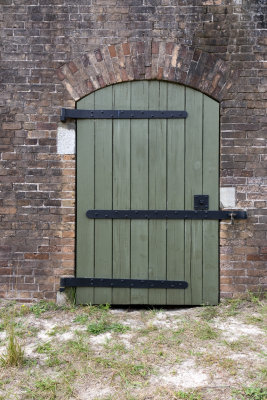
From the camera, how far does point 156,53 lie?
350 centimetres

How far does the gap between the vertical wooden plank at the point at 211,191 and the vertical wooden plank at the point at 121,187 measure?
787 mm

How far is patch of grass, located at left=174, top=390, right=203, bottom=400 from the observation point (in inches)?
85.6

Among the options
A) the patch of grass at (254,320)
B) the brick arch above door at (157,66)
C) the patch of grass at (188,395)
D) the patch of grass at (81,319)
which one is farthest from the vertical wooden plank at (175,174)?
the patch of grass at (188,395)

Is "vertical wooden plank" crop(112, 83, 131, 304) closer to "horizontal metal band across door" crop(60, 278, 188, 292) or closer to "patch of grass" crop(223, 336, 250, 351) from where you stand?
"horizontal metal band across door" crop(60, 278, 188, 292)

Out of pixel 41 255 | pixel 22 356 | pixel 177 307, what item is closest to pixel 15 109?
pixel 41 255

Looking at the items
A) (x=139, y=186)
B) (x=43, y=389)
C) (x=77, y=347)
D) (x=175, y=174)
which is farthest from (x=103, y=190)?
(x=43, y=389)

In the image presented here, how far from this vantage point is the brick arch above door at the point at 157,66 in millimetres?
3500

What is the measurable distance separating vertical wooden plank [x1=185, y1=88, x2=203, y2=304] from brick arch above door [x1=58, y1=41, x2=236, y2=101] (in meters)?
0.16

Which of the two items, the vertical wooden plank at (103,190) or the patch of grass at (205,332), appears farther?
the vertical wooden plank at (103,190)

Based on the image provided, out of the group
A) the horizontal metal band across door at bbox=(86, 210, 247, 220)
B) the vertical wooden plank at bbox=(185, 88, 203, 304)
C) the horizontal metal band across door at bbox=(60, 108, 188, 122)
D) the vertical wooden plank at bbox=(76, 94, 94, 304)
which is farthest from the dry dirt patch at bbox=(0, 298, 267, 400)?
the horizontal metal band across door at bbox=(60, 108, 188, 122)

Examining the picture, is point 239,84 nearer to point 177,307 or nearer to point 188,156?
point 188,156

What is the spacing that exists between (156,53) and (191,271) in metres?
2.25

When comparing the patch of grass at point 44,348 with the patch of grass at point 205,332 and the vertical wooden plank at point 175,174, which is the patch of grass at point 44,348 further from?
the vertical wooden plank at point 175,174

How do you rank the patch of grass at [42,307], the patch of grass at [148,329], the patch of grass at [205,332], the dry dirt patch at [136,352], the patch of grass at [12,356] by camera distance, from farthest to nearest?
the patch of grass at [42,307], the patch of grass at [148,329], the patch of grass at [205,332], the patch of grass at [12,356], the dry dirt patch at [136,352]
